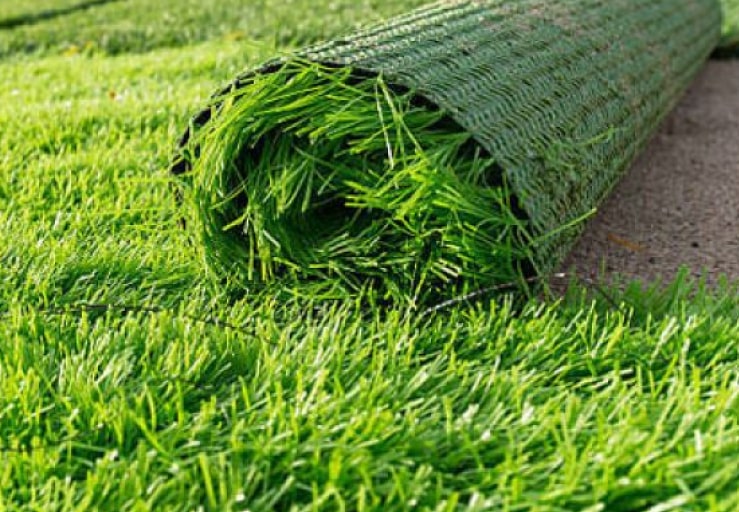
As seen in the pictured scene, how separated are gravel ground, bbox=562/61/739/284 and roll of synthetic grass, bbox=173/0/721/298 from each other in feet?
0.87

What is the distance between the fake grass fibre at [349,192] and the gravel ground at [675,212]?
354mm

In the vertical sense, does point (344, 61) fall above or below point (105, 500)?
above

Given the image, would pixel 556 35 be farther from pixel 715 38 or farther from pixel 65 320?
pixel 715 38

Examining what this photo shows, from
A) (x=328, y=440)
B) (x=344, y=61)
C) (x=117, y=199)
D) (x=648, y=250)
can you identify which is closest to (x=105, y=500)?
(x=328, y=440)

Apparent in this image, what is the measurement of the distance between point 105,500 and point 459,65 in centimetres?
118

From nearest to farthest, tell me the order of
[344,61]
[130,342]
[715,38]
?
[130,342] < [344,61] < [715,38]

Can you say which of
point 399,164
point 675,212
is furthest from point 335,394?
point 675,212

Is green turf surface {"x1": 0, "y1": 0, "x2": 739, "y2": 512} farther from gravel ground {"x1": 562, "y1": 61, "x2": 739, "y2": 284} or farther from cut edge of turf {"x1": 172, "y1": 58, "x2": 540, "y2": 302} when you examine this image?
gravel ground {"x1": 562, "y1": 61, "x2": 739, "y2": 284}

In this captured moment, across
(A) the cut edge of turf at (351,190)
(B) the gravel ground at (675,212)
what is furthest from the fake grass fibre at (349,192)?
(B) the gravel ground at (675,212)

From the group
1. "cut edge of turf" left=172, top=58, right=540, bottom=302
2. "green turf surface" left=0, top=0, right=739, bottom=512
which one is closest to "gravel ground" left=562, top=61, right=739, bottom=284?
"green turf surface" left=0, top=0, right=739, bottom=512

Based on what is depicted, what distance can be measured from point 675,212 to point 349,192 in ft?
4.24

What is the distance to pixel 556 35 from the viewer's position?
258cm

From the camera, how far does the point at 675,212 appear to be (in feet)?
9.80

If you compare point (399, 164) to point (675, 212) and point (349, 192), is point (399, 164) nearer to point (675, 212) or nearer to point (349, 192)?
point (349, 192)
